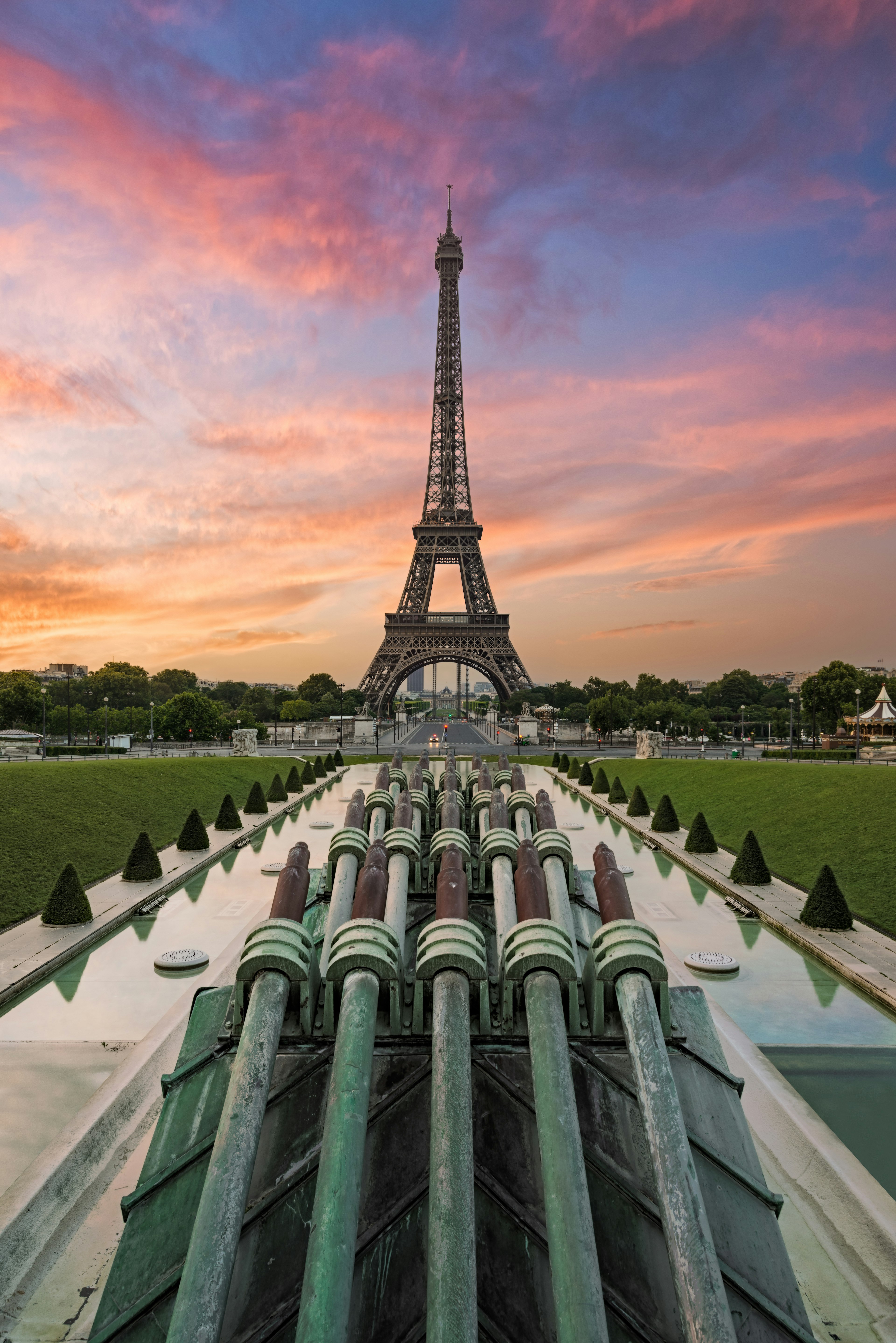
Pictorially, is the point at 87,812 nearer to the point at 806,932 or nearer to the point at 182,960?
the point at 182,960

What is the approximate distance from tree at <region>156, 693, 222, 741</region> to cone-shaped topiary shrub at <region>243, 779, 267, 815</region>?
4214cm

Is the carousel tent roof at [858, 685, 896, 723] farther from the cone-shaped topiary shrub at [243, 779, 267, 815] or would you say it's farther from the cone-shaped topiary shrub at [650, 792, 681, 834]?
the cone-shaped topiary shrub at [243, 779, 267, 815]

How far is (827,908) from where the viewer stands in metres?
15.4

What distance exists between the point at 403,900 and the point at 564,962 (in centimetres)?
219

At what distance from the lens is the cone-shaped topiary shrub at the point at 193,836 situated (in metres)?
23.4

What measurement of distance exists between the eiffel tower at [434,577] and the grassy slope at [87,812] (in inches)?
1828

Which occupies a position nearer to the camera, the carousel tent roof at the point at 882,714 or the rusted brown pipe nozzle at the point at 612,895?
the rusted brown pipe nozzle at the point at 612,895

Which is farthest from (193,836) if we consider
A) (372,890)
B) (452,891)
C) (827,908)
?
(452,891)

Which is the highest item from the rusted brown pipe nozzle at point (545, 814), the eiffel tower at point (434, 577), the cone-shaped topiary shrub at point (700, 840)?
the eiffel tower at point (434, 577)

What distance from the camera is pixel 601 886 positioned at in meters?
5.31

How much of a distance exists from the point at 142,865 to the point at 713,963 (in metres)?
14.1

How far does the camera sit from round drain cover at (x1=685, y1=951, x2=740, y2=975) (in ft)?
43.8

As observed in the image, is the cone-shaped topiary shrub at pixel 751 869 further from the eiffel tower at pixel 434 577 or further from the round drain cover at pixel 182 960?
the eiffel tower at pixel 434 577

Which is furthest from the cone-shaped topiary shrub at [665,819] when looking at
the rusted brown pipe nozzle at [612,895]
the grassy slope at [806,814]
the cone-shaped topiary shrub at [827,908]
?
the rusted brown pipe nozzle at [612,895]
